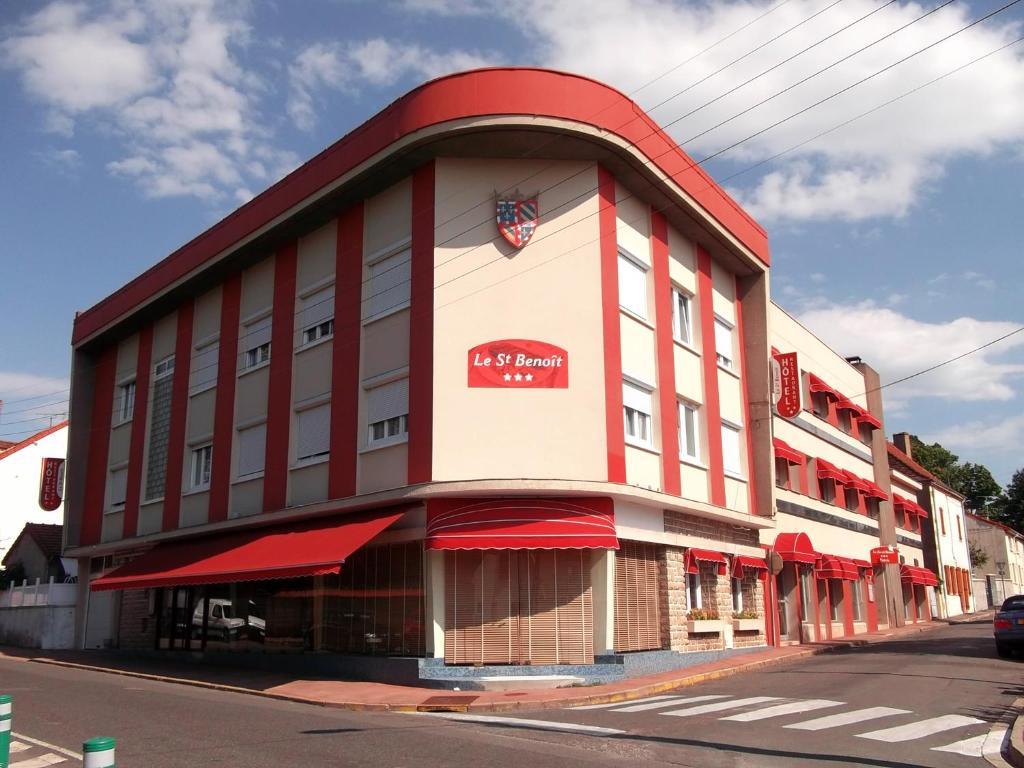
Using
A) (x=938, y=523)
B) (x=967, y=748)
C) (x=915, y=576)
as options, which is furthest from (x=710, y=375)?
(x=938, y=523)

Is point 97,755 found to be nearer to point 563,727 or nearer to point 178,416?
point 563,727

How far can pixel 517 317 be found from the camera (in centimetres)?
1878

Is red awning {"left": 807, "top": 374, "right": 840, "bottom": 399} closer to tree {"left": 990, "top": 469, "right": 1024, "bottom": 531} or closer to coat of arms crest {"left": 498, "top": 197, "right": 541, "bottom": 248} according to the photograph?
coat of arms crest {"left": 498, "top": 197, "right": 541, "bottom": 248}

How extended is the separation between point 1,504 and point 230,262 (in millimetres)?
25930

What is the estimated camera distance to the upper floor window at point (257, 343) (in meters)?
24.0

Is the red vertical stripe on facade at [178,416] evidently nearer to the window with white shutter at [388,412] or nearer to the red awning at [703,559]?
the window with white shutter at [388,412]

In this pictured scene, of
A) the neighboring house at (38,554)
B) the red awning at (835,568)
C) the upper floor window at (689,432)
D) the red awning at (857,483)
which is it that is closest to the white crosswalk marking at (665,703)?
the upper floor window at (689,432)

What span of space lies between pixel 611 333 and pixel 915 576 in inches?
1135

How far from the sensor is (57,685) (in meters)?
17.2

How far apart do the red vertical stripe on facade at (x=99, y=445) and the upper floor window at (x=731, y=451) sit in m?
19.9

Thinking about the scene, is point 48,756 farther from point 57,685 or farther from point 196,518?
point 196,518

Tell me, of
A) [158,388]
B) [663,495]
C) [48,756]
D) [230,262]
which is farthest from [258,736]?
[158,388]

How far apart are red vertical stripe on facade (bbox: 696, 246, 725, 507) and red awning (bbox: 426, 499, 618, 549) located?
234 inches

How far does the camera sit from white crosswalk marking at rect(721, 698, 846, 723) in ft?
41.1
